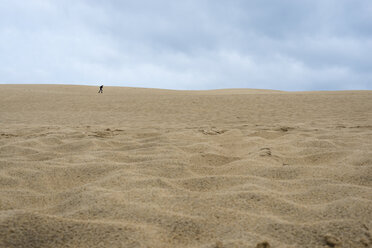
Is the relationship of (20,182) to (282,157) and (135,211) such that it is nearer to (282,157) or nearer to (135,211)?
(135,211)

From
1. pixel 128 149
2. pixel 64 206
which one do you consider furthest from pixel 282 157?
pixel 64 206

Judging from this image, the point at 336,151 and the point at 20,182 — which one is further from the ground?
the point at 336,151

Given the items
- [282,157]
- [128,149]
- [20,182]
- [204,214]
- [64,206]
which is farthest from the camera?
[128,149]

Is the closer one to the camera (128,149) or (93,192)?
(93,192)

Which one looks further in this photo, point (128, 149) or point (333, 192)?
point (128, 149)

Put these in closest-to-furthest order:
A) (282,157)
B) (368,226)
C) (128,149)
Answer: (368,226) < (282,157) < (128,149)

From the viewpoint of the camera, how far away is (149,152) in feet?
9.48

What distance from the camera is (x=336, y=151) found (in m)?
2.63

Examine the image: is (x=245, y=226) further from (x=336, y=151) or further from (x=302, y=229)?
(x=336, y=151)

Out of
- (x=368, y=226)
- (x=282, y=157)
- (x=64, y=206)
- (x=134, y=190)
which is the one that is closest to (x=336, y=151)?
(x=282, y=157)

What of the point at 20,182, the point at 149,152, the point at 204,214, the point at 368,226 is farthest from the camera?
the point at 149,152

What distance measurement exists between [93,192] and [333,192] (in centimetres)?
153

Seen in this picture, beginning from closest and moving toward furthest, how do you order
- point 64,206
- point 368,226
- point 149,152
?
point 368,226 < point 64,206 < point 149,152

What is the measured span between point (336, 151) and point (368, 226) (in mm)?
1499
